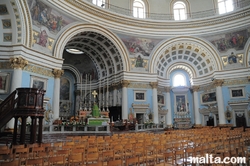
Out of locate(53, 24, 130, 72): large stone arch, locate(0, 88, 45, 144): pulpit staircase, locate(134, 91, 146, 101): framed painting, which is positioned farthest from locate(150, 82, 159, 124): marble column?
locate(0, 88, 45, 144): pulpit staircase

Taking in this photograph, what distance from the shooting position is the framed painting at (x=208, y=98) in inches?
1032

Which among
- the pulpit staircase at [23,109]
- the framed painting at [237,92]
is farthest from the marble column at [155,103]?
the pulpit staircase at [23,109]

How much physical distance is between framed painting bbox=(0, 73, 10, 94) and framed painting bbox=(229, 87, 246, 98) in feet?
76.7

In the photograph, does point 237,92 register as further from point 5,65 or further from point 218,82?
point 5,65

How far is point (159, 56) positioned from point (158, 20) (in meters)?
4.60

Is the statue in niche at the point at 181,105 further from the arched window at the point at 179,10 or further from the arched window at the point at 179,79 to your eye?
the arched window at the point at 179,10

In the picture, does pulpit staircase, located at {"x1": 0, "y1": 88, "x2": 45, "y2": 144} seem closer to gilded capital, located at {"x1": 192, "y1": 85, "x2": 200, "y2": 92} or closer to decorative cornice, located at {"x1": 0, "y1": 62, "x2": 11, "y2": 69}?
decorative cornice, located at {"x1": 0, "y1": 62, "x2": 11, "y2": 69}

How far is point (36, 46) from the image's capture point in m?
16.9

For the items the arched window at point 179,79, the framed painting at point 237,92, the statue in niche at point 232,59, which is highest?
the statue in niche at point 232,59

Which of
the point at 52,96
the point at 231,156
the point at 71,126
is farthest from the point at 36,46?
the point at 231,156

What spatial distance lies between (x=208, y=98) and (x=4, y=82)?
23.5m

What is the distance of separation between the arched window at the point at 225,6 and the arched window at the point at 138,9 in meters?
9.80

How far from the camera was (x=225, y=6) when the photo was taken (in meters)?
25.5

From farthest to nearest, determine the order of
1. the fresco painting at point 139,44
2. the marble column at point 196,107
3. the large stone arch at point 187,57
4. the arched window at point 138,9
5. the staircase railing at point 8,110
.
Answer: the marble column at point 196,107, the arched window at point 138,9, the large stone arch at point 187,57, the fresco painting at point 139,44, the staircase railing at point 8,110
